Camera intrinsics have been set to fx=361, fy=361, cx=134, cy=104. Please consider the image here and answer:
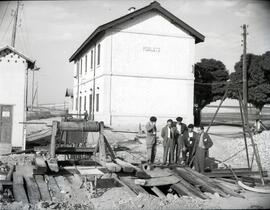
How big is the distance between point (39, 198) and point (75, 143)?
868 cm

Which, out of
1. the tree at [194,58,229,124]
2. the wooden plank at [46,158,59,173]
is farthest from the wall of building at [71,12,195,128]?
the wooden plank at [46,158,59,173]

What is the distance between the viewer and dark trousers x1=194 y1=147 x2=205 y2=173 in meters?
10.5

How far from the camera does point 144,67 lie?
23.9m

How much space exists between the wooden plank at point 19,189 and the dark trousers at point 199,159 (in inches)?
195

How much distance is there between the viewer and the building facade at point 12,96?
51.0ft

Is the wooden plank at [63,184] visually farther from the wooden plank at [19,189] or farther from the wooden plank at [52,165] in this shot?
the wooden plank at [19,189]

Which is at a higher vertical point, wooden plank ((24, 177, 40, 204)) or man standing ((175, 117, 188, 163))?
man standing ((175, 117, 188, 163))

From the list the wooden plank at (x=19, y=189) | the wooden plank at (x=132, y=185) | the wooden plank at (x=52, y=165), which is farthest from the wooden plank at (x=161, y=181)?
the wooden plank at (x=19, y=189)

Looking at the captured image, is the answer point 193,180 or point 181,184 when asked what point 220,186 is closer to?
point 193,180

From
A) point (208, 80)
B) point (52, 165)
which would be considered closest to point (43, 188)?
point (52, 165)

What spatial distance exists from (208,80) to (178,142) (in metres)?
20.6

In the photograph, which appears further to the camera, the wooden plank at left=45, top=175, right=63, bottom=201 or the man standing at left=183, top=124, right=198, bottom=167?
the man standing at left=183, top=124, right=198, bottom=167

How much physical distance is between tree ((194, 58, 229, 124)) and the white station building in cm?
556

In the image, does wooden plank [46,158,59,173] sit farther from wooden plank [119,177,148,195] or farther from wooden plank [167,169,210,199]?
wooden plank [167,169,210,199]
